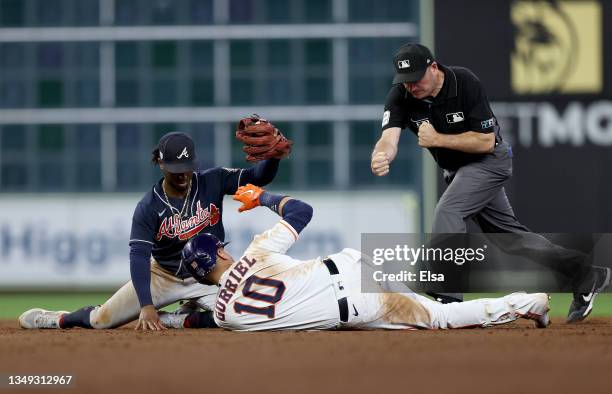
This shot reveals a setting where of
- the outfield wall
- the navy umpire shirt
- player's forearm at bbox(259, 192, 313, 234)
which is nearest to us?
player's forearm at bbox(259, 192, 313, 234)

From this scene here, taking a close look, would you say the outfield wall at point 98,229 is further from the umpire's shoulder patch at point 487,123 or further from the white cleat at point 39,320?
the umpire's shoulder patch at point 487,123

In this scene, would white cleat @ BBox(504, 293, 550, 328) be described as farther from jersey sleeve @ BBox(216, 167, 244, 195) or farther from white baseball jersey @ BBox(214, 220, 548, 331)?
jersey sleeve @ BBox(216, 167, 244, 195)

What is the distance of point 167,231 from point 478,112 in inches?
87.1

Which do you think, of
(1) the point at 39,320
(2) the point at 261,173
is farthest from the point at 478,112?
(1) the point at 39,320

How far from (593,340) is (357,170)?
9673 mm

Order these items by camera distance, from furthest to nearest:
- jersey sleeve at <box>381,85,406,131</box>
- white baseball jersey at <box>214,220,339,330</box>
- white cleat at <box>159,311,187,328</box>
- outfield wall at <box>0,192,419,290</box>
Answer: outfield wall at <box>0,192,419,290</box>
white cleat at <box>159,311,187,328</box>
jersey sleeve at <box>381,85,406,131</box>
white baseball jersey at <box>214,220,339,330</box>

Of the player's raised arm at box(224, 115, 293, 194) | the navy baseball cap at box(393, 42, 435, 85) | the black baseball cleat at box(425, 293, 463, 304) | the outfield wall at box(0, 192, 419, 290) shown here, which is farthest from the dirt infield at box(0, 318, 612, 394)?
the outfield wall at box(0, 192, 419, 290)

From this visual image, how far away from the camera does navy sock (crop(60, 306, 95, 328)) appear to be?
7.98 m

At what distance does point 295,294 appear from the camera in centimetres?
685

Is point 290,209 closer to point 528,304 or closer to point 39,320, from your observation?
point 528,304

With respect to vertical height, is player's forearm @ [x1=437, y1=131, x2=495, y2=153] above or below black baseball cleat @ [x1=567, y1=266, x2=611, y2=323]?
above

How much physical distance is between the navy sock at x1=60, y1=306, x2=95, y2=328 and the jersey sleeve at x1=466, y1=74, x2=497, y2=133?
291cm

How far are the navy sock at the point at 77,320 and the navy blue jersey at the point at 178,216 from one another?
2.01ft

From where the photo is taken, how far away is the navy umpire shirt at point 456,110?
302 inches
